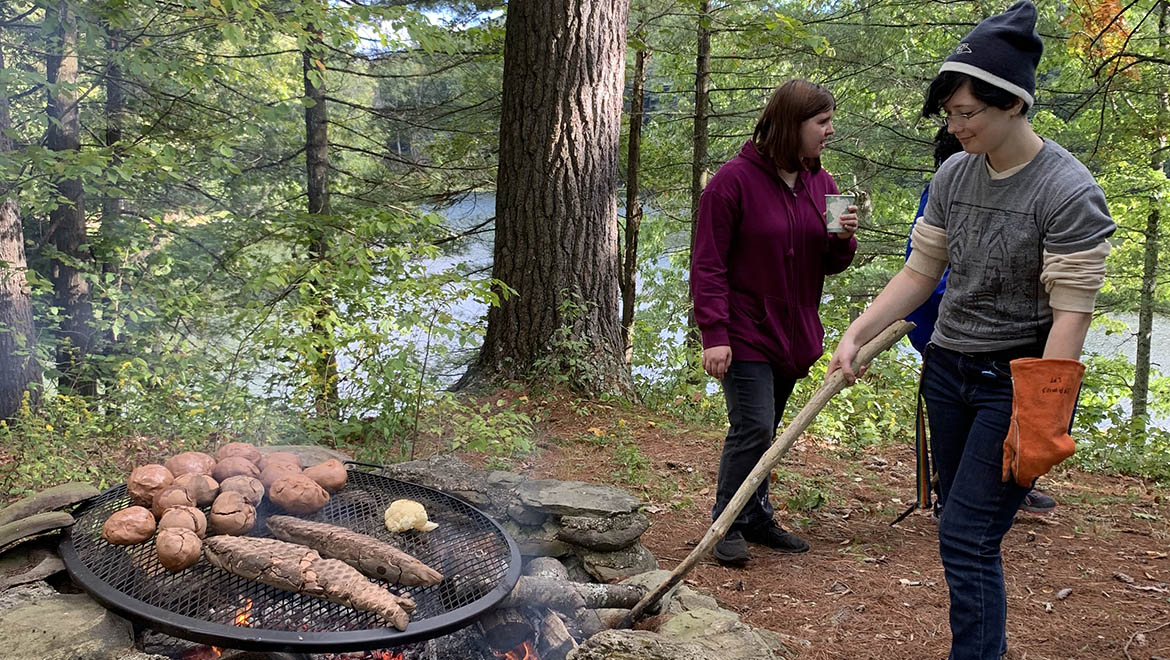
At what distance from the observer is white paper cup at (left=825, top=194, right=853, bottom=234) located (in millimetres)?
3207

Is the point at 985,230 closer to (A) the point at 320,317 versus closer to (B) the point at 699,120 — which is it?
(A) the point at 320,317

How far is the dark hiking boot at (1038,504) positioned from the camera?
4500mm

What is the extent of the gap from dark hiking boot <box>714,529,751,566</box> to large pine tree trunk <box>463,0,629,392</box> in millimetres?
2806

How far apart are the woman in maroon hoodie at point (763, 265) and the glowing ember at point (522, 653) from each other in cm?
131

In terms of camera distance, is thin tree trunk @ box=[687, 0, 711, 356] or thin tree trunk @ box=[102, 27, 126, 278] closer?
thin tree trunk @ box=[102, 27, 126, 278]

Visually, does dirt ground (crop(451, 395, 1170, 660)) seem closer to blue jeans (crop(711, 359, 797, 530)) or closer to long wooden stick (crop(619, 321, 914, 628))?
blue jeans (crop(711, 359, 797, 530))

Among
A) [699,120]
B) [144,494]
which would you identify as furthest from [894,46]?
[144,494]

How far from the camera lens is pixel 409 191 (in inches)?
428

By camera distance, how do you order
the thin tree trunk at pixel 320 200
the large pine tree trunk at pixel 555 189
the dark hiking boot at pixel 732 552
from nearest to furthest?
the dark hiking boot at pixel 732 552, the thin tree trunk at pixel 320 200, the large pine tree trunk at pixel 555 189

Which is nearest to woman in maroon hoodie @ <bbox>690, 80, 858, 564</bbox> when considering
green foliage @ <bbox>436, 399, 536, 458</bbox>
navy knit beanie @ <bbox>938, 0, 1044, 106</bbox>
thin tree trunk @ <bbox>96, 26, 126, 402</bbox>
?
navy knit beanie @ <bbox>938, 0, 1044, 106</bbox>

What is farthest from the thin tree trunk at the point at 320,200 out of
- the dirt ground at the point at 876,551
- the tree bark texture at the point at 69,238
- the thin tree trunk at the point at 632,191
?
the thin tree trunk at the point at 632,191

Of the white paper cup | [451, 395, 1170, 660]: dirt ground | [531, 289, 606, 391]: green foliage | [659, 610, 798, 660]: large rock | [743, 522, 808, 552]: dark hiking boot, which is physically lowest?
[451, 395, 1170, 660]: dirt ground

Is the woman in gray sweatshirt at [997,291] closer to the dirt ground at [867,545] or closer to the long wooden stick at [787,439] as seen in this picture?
the long wooden stick at [787,439]

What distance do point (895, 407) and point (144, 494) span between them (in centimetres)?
622
